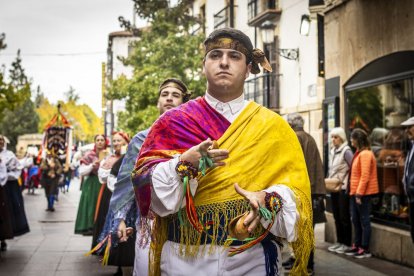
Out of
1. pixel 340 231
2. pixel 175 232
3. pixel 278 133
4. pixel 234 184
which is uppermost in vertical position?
pixel 278 133

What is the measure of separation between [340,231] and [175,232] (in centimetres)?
710

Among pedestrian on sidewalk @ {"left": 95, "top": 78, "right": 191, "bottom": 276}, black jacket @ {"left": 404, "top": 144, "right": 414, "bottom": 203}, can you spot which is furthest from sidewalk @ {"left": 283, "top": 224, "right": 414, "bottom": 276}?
pedestrian on sidewalk @ {"left": 95, "top": 78, "right": 191, "bottom": 276}

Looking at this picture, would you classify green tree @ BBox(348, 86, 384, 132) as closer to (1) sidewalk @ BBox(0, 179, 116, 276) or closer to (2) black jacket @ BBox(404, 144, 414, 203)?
(2) black jacket @ BBox(404, 144, 414, 203)

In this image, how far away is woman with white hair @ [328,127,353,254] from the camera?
9492mm

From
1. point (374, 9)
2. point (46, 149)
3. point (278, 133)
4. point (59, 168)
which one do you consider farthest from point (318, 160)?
point (46, 149)

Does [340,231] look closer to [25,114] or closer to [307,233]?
[307,233]

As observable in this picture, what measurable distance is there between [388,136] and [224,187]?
744 cm

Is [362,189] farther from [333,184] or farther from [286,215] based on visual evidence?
[286,215]

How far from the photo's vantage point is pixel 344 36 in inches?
431

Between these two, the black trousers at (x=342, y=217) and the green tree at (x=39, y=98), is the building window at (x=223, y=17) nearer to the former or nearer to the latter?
the black trousers at (x=342, y=217)

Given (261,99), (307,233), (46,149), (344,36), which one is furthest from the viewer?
(46,149)

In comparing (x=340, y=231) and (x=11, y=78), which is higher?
(x=11, y=78)

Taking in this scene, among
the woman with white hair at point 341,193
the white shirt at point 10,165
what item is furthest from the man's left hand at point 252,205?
the white shirt at point 10,165

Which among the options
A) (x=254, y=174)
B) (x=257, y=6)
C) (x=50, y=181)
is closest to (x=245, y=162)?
(x=254, y=174)
